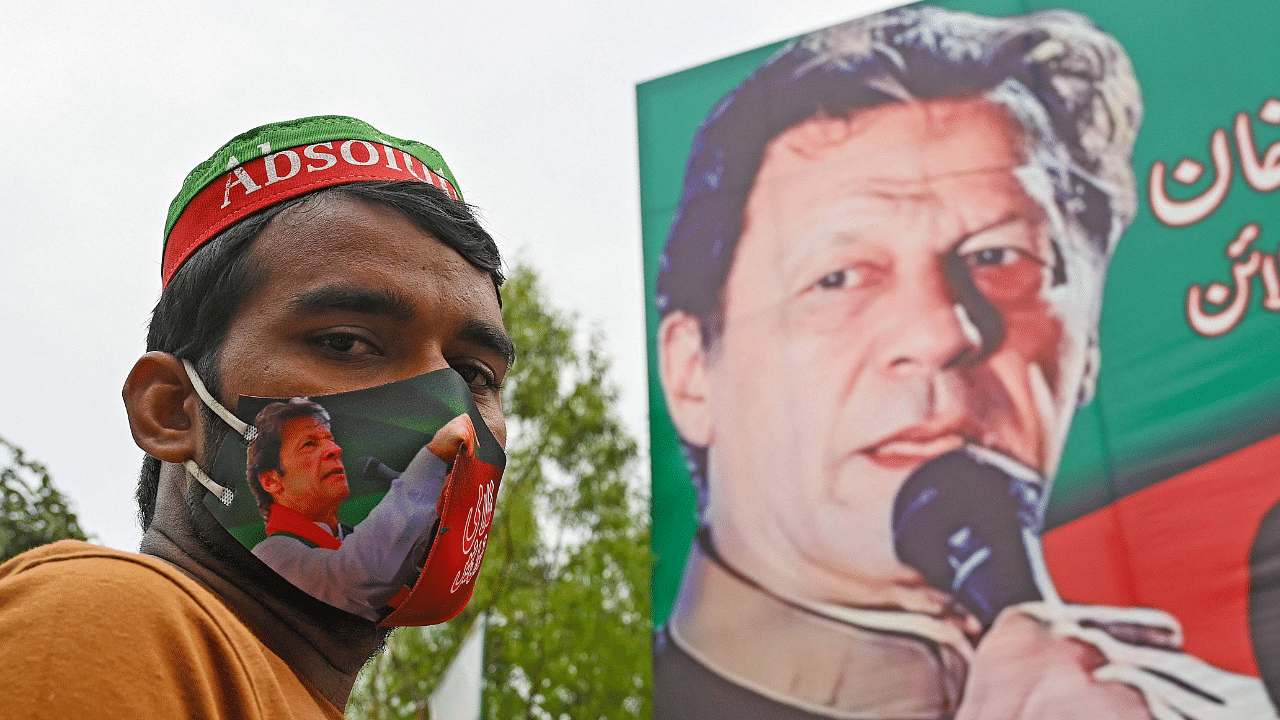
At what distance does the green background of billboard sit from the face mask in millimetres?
7501

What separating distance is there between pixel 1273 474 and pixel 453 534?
769 centimetres

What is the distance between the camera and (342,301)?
1.30m

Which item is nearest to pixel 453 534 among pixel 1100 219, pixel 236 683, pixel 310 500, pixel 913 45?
pixel 310 500

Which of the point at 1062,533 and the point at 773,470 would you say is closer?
the point at 1062,533

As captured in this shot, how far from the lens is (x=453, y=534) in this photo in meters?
1.42

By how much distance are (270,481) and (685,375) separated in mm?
8306

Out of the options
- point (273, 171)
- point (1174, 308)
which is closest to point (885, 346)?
point (1174, 308)

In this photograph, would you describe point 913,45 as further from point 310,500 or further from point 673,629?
point 310,500

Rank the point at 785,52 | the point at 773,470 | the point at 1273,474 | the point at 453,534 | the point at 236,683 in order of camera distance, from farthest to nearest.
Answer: the point at 785,52
the point at 773,470
the point at 1273,474
the point at 453,534
the point at 236,683

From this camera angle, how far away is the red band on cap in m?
1.44

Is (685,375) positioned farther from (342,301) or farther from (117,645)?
(117,645)

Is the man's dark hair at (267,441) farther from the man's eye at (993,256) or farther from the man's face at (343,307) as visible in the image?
the man's eye at (993,256)

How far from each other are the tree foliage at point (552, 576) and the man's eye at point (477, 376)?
6.86 m

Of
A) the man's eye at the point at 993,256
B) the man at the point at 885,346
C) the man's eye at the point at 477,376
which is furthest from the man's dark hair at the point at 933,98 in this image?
the man's eye at the point at 477,376
